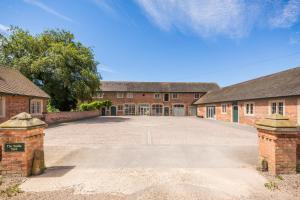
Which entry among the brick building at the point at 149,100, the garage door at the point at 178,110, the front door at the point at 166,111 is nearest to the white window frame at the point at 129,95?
the brick building at the point at 149,100

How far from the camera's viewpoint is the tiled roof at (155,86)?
41.8m

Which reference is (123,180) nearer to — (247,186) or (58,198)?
(58,198)

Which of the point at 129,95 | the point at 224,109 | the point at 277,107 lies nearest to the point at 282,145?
the point at 277,107

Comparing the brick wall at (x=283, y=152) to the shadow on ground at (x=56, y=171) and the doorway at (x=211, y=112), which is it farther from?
the doorway at (x=211, y=112)

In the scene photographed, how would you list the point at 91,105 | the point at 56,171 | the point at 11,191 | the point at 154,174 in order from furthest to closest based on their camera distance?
the point at 91,105 < the point at 56,171 < the point at 154,174 < the point at 11,191

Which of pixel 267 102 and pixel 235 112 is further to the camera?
pixel 235 112

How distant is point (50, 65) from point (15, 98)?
8.21m

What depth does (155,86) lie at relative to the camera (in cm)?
4369

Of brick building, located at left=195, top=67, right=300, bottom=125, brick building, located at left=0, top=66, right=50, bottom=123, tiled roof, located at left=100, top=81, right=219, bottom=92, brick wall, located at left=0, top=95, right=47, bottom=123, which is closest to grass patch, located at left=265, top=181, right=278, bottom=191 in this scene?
brick building, located at left=195, top=67, right=300, bottom=125

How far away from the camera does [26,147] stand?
14.9 feet

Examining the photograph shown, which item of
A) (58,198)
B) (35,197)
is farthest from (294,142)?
(35,197)

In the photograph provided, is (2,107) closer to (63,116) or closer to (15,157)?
(63,116)

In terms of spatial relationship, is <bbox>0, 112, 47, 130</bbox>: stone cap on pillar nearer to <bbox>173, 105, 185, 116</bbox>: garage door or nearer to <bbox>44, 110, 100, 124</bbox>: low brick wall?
<bbox>44, 110, 100, 124</bbox>: low brick wall

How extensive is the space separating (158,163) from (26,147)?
3910mm
